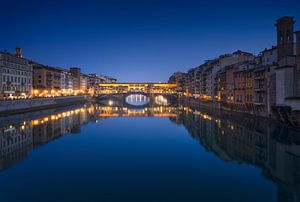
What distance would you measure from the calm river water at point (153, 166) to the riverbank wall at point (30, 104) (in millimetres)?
13932

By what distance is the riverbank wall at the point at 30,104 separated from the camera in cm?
4187

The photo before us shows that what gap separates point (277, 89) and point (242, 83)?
12576 millimetres

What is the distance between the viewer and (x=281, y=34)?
3616 centimetres

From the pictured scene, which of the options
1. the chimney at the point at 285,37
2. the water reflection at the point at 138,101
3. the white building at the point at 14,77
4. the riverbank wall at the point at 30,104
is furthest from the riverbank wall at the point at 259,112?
the water reflection at the point at 138,101

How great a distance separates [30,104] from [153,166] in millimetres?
41922

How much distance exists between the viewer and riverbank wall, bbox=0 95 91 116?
4187 cm

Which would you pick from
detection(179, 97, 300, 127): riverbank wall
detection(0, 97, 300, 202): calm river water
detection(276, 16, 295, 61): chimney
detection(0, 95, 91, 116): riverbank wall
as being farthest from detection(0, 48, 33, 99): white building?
detection(276, 16, 295, 61): chimney

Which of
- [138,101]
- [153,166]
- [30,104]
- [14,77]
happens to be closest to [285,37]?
[153,166]

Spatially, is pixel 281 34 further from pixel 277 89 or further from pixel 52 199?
pixel 52 199

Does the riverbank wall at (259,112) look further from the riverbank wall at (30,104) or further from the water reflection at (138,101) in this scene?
the water reflection at (138,101)

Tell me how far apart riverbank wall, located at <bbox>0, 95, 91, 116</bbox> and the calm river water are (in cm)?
1393

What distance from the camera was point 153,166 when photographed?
17.1 metres

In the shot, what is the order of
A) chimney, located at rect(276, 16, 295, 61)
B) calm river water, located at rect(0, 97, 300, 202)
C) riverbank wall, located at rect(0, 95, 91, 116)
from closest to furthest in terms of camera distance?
1. calm river water, located at rect(0, 97, 300, 202)
2. chimney, located at rect(276, 16, 295, 61)
3. riverbank wall, located at rect(0, 95, 91, 116)

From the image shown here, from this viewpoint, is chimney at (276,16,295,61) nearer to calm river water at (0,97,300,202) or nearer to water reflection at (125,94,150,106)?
calm river water at (0,97,300,202)
